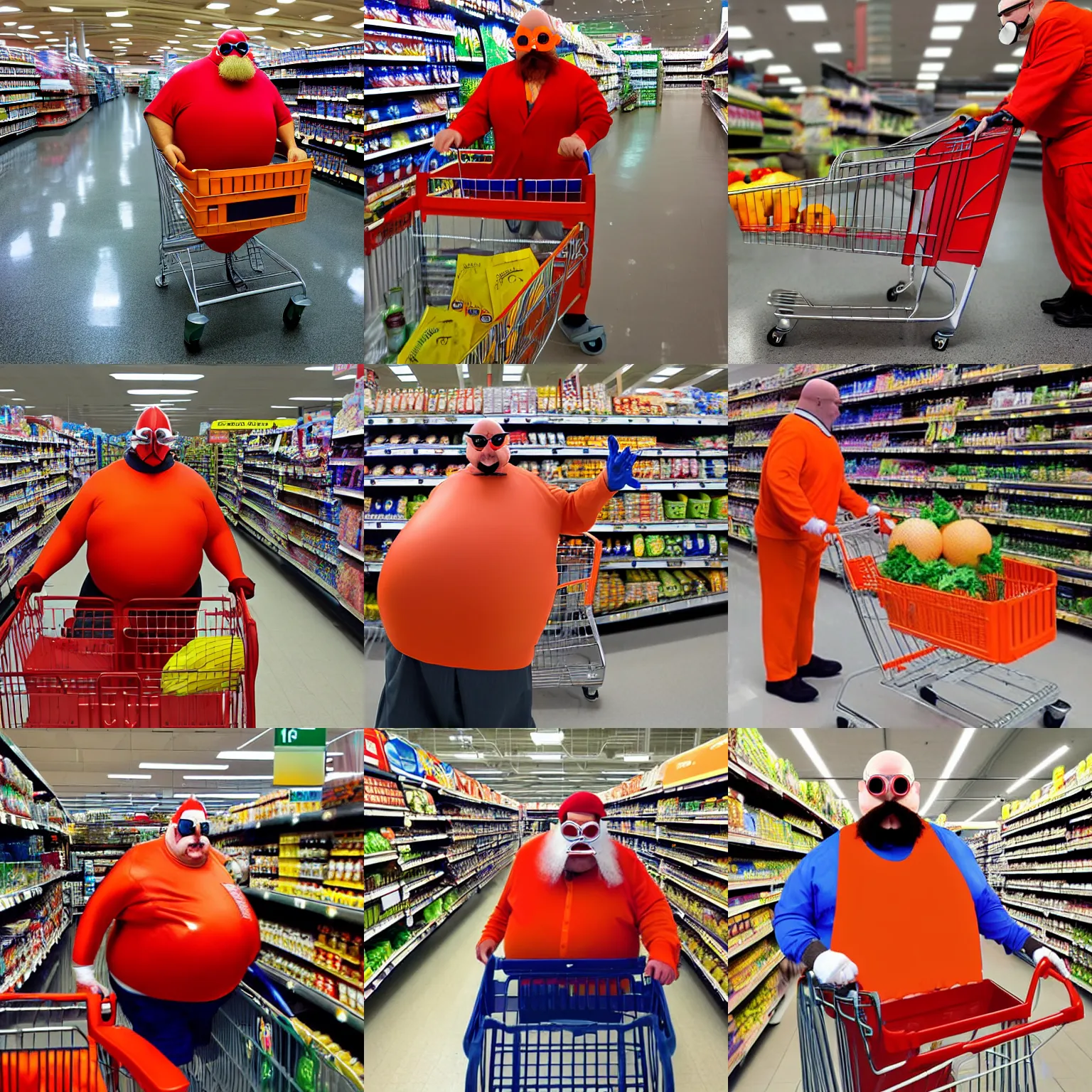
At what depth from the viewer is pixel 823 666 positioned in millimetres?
3725

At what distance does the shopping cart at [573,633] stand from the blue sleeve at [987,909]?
152cm

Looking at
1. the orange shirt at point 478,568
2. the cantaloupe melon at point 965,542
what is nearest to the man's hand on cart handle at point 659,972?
the orange shirt at point 478,568

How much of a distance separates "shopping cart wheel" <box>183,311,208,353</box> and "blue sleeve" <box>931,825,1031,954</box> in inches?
123

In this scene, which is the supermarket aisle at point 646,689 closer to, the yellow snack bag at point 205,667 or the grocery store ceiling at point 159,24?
the yellow snack bag at point 205,667

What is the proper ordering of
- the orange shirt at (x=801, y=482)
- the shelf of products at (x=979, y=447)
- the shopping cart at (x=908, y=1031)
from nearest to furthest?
the shopping cart at (x=908, y=1031) < the orange shirt at (x=801, y=482) < the shelf of products at (x=979, y=447)

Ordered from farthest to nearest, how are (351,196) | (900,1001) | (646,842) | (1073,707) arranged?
1. (646,842)
2. (1073,707)
3. (351,196)
4. (900,1001)

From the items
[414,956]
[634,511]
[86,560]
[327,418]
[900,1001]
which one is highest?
[327,418]

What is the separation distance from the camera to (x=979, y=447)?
4.75 m

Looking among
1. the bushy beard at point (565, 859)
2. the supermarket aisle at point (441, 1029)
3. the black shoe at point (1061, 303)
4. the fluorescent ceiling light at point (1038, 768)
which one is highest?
the black shoe at point (1061, 303)

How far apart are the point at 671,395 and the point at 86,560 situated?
10.4 ft

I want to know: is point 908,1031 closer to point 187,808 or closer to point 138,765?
point 187,808

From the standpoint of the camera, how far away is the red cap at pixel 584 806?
3.00m

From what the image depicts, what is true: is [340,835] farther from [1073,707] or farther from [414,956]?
[1073,707]

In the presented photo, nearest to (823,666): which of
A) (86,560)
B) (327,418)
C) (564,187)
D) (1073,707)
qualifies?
(1073,707)
